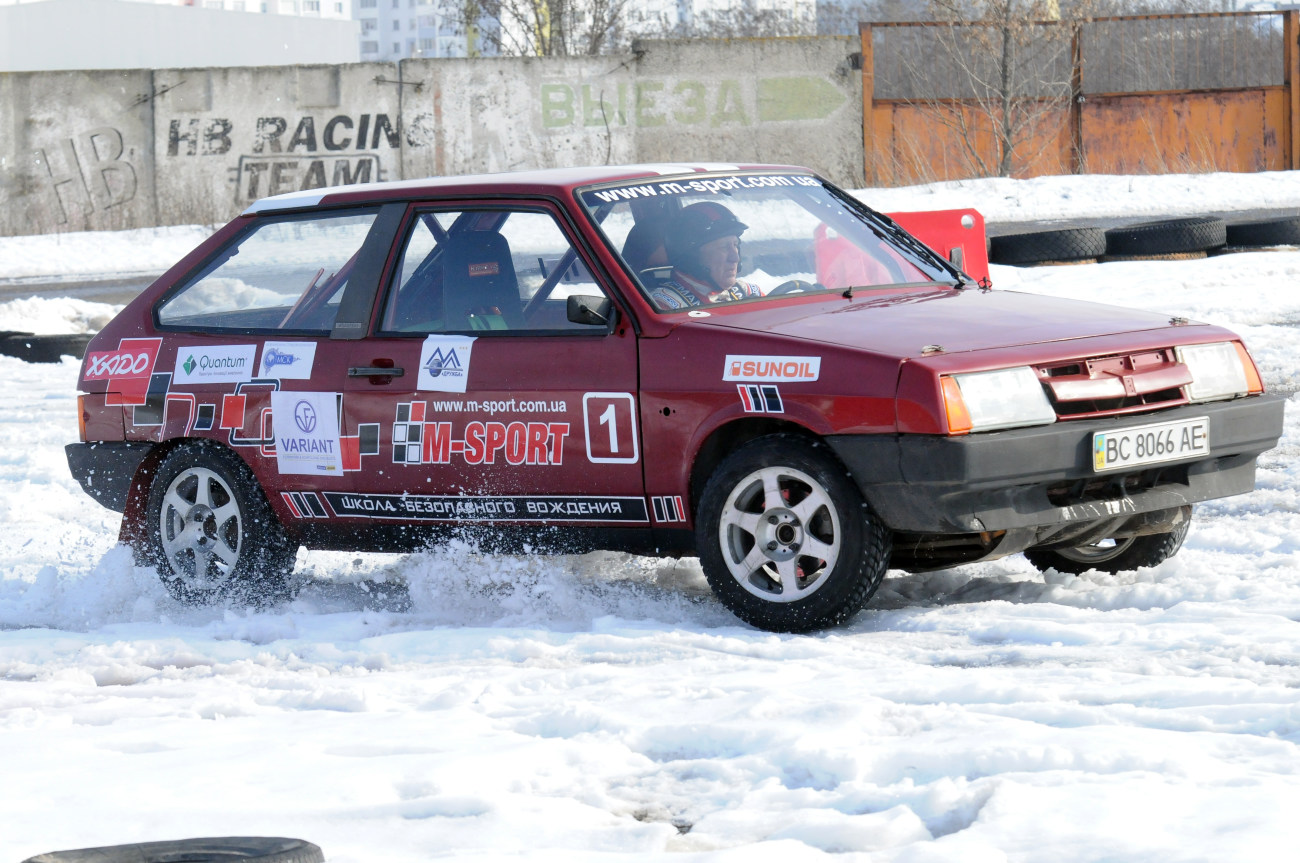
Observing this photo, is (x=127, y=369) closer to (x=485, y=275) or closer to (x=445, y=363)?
(x=445, y=363)

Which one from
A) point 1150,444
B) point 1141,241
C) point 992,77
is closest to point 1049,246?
point 1141,241

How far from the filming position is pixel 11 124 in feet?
92.4

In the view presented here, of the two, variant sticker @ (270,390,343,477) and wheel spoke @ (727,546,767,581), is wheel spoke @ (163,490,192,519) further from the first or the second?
wheel spoke @ (727,546,767,581)

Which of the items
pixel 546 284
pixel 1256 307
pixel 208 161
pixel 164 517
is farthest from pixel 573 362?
pixel 208 161

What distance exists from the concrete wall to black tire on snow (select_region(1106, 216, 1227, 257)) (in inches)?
575

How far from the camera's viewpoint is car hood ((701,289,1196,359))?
4984 mm

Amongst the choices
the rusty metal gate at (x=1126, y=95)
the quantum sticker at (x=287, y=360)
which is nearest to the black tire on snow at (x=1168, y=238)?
the quantum sticker at (x=287, y=360)

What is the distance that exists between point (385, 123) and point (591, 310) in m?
25.2

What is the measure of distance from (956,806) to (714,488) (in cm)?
182

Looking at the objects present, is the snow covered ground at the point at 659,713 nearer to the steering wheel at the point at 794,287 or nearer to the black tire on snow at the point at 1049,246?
the steering wheel at the point at 794,287

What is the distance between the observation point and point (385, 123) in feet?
97.1

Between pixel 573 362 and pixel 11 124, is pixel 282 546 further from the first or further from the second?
pixel 11 124

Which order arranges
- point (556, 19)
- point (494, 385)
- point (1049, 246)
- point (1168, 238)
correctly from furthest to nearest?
point (556, 19)
point (1168, 238)
point (1049, 246)
point (494, 385)

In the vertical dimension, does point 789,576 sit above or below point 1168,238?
below
